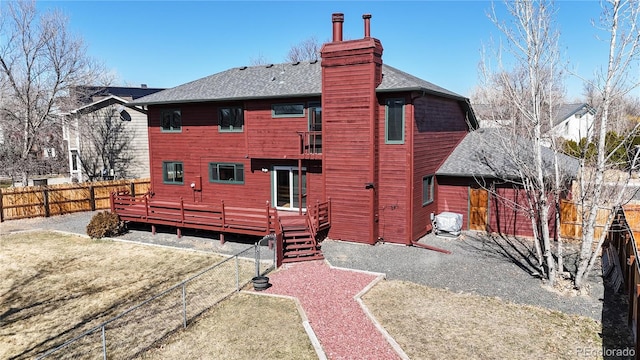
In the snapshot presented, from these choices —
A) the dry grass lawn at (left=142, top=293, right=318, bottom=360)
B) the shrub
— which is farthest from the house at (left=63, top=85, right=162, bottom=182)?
the dry grass lawn at (left=142, top=293, right=318, bottom=360)

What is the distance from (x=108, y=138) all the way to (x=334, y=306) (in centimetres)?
2451

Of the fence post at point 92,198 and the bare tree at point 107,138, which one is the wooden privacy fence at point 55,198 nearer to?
the fence post at point 92,198

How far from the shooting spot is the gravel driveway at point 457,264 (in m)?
11.0

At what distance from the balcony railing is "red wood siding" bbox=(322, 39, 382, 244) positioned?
0.80 m

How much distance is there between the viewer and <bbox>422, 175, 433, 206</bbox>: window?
17.2 m

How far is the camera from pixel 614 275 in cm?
1208

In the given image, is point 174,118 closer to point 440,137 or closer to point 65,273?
point 65,273

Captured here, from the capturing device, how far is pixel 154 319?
10.0 m

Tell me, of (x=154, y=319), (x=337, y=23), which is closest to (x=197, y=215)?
(x=154, y=319)

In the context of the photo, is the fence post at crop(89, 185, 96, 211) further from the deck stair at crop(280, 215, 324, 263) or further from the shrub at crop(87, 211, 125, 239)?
the deck stair at crop(280, 215, 324, 263)

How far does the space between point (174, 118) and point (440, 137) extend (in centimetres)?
1255

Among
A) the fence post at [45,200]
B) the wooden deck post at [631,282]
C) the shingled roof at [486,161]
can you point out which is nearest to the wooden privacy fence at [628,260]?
the wooden deck post at [631,282]

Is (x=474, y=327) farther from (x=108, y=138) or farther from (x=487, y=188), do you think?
(x=108, y=138)

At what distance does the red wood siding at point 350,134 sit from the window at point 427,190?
8.34 feet
